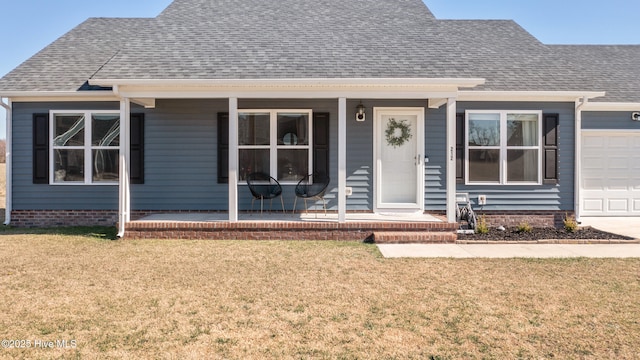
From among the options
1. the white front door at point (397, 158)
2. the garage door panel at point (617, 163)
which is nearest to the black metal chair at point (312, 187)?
the white front door at point (397, 158)

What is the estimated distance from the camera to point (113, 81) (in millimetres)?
6938

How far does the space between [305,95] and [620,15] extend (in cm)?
1090

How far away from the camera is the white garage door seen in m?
9.64

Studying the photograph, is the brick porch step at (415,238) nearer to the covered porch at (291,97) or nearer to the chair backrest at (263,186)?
the covered porch at (291,97)

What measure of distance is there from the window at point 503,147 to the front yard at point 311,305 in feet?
10.1

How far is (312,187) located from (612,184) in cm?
689

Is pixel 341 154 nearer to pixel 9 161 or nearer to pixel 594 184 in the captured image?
pixel 594 184

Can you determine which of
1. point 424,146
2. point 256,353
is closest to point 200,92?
point 424,146

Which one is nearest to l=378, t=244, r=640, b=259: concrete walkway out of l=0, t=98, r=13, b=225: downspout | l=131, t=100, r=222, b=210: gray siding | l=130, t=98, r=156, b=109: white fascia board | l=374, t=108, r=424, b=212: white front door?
l=374, t=108, r=424, b=212: white front door

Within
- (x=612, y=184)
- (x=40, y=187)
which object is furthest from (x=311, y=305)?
(x=612, y=184)

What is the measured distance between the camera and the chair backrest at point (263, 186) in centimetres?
799

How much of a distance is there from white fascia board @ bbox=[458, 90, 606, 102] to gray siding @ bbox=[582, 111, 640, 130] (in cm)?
106

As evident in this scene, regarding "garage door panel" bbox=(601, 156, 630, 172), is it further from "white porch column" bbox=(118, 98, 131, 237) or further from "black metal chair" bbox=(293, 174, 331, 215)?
"white porch column" bbox=(118, 98, 131, 237)

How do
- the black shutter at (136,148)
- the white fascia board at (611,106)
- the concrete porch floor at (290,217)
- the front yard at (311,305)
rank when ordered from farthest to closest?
the white fascia board at (611,106) → the black shutter at (136,148) → the concrete porch floor at (290,217) → the front yard at (311,305)
